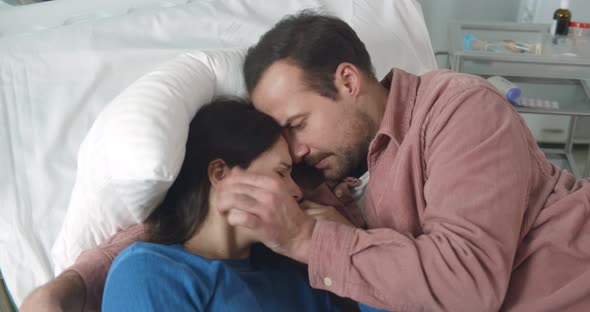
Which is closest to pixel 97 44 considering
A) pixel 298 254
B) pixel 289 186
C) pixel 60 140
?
pixel 60 140

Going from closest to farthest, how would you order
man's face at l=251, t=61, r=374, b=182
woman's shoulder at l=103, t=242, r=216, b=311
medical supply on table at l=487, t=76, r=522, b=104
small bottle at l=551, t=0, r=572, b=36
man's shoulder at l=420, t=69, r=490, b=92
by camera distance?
woman's shoulder at l=103, t=242, r=216, b=311 < man's shoulder at l=420, t=69, r=490, b=92 < man's face at l=251, t=61, r=374, b=182 < medical supply on table at l=487, t=76, r=522, b=104 < small bottle at l=551, t=0, r=572, b=36

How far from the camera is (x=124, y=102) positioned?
3.22 feet

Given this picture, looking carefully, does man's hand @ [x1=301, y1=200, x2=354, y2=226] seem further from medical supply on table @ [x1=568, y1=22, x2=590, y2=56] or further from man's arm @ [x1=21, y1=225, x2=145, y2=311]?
medical supply on table @ [x1=568, y1=22, x2=590, y2=56]

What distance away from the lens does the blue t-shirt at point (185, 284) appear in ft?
2.59

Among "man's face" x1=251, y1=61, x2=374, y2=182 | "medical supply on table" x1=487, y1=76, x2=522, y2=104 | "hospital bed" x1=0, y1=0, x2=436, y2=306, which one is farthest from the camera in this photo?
"medical supply on table" x1=487, y1=76, x2=522, y2=104

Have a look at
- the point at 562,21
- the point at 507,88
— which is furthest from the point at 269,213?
the point at 562,21

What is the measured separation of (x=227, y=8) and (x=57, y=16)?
1.87ft

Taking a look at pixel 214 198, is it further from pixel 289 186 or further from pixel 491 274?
pixel 491 274

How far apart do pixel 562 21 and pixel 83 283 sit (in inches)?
69.2

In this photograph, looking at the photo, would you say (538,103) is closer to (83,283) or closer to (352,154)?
(352,154)

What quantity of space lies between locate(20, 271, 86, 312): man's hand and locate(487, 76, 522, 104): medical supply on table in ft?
4.37

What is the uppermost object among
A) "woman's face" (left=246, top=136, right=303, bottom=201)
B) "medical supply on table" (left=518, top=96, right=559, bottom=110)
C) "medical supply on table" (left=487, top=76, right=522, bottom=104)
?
"woman's face" (left=246, top=136, right=303, bottom=201)

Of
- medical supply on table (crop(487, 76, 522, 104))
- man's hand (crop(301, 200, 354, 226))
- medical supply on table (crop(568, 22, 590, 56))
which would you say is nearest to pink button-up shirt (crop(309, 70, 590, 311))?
man's hand (crop(301, 200, 354, 226))

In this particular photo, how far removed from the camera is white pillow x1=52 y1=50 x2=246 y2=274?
0.88m
